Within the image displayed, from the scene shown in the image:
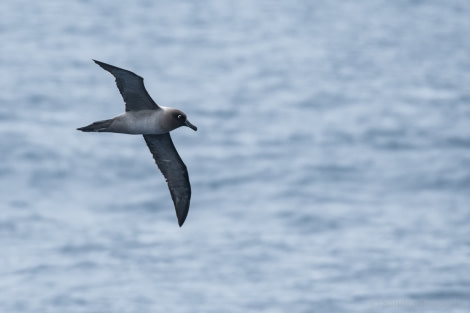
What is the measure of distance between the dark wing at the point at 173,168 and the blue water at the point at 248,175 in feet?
208

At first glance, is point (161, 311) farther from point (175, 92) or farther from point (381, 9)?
point (381, 9)

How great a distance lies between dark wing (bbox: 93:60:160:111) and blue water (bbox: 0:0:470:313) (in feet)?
215

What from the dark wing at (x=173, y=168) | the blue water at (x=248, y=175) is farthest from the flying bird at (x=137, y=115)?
the blue water at (x=248, y=175)

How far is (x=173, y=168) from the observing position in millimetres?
20344

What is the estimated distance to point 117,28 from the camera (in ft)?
606

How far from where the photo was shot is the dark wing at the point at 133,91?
1817cm

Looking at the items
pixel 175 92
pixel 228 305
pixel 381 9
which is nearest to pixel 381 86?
pixel 175 92

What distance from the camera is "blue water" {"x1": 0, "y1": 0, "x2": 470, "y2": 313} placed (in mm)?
91000

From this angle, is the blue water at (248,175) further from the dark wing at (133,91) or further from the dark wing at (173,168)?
the dark wing at (133,91)

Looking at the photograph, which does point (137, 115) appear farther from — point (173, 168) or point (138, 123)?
point (173, 168)

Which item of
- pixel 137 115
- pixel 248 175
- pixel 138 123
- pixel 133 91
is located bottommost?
pixel 138 123

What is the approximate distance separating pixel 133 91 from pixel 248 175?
322 feet

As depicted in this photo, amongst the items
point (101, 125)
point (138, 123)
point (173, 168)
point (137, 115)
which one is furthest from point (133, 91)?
point (173, 168)

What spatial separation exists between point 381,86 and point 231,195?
4976 centimetres
